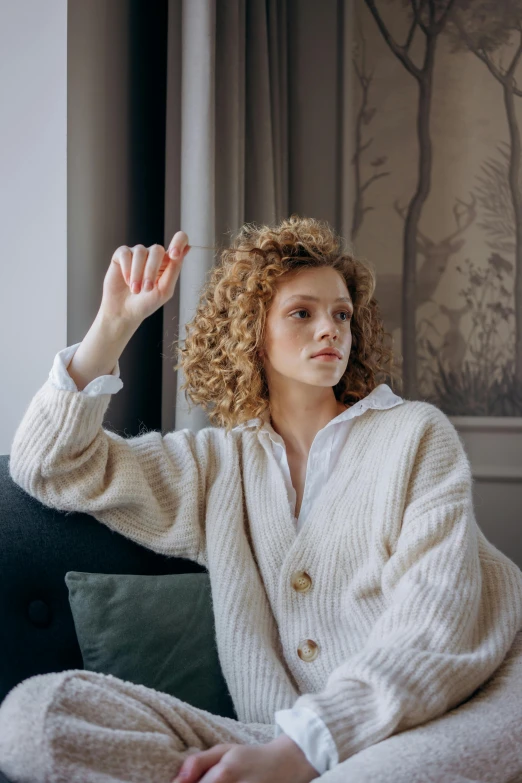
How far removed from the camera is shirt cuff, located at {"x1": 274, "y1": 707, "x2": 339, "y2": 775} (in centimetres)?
105

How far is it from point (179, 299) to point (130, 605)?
98 cm

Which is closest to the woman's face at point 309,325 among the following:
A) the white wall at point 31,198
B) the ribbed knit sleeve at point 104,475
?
the ribbed knit sleeve at point 104,475

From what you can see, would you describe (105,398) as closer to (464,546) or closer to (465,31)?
(464,546)

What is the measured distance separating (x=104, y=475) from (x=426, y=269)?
4.71 feet

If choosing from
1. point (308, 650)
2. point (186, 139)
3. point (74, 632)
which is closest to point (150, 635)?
point (74, 632)

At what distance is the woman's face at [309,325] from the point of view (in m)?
1.56

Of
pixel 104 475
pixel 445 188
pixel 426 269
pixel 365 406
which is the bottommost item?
pixel 104 475

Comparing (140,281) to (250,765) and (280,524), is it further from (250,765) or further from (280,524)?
(250,765)

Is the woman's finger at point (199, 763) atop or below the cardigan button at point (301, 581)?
below

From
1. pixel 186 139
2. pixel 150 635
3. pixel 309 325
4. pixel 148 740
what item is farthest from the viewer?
pixel 186 139

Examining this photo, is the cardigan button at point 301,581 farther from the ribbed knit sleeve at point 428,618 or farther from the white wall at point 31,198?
the white wall at point 31,198

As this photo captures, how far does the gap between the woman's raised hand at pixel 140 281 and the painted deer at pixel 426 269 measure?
3.75ft

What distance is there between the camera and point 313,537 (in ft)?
4.79

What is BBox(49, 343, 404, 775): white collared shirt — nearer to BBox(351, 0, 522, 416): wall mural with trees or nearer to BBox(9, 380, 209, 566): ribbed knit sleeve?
BBox(9, 380, 209, 566): ribbed knit sleeve
